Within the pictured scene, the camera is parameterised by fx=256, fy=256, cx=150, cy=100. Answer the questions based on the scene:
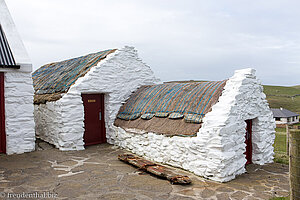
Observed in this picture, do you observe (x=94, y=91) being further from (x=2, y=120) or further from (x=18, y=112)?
(x=2, y=120)

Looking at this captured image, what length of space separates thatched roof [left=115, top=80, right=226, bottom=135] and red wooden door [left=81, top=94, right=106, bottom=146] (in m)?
0.84

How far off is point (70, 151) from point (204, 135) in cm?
509

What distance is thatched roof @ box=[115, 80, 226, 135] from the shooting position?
24.0 feet

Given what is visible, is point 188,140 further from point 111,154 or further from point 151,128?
point 111,154

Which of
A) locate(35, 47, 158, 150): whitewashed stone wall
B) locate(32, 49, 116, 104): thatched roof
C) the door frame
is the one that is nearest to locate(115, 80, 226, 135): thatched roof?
locate(35, 47, 158, 150): whitewashed stone wall

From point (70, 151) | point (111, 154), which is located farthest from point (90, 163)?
point (70, 151)

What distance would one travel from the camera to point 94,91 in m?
9.80

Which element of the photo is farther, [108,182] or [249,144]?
[249,144]

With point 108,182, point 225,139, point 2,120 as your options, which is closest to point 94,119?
point 2,120

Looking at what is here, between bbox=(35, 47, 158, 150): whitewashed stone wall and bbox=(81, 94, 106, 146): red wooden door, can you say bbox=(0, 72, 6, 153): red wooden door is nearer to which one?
bbox=(35, 47, 158, 150): whitewashed stone wall

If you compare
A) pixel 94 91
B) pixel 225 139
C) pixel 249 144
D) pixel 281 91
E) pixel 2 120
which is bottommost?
pixel 249 144

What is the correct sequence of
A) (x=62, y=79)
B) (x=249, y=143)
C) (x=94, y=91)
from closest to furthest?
Result: 1. (x=249, y=143)
2. (x=94, y=91)
3. (x=62, y=79)

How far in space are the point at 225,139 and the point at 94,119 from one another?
229 inches

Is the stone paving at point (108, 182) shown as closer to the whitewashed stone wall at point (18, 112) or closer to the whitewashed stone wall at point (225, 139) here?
the whitewashed stone wall at point (225, 139)
